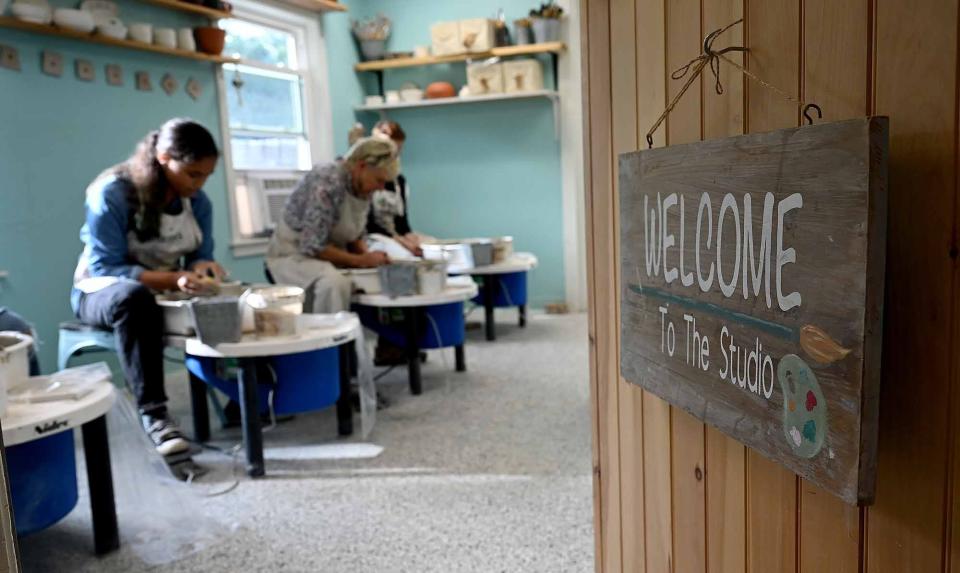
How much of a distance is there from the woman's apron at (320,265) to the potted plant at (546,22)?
7.74 ft

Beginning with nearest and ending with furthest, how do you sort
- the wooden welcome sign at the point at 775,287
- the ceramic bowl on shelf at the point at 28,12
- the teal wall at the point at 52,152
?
the wooden welcome sign at the point at 775,287 → the ceramic bowl on shelf at the point at 28,12 → the teal wall at the point at 52,152

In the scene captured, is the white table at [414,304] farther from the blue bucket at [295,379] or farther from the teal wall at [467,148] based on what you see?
the teal wall at [467,148]

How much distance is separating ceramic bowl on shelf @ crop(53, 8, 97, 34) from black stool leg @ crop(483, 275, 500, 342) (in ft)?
7.85

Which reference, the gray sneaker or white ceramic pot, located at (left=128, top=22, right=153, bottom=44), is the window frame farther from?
the gray sneaker

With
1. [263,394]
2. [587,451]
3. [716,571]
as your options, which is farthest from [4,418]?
[587,451]

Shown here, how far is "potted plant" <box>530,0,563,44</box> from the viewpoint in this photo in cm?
517

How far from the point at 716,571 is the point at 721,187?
0.48m

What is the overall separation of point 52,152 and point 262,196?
1.39 metres

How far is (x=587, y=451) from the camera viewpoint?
2.55 metres

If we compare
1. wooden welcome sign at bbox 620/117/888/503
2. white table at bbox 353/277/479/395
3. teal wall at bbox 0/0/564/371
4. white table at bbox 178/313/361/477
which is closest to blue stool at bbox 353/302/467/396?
white table at bbox 353/277/479/395

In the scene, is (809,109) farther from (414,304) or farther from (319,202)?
(319,202)

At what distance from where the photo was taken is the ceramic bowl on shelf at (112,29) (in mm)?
3424

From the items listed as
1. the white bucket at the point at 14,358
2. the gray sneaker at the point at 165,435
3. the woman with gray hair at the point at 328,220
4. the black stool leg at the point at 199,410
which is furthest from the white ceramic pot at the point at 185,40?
the white bucket at the point at 14,358

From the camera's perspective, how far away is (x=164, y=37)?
3.80m
